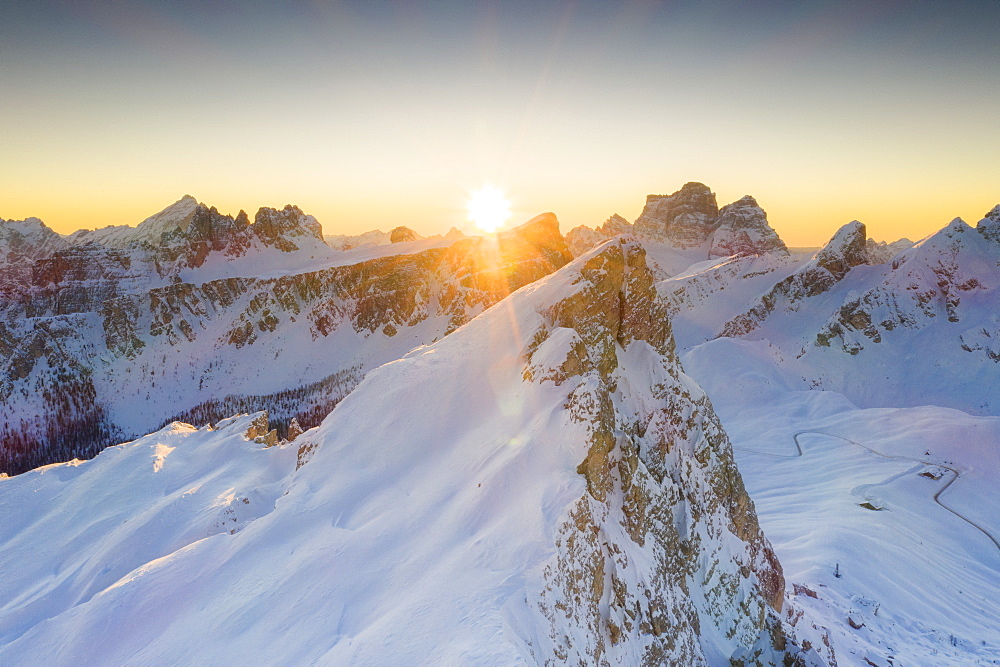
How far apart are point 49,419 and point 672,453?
660 feet

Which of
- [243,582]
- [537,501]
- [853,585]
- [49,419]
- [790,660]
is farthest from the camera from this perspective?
[49,419]

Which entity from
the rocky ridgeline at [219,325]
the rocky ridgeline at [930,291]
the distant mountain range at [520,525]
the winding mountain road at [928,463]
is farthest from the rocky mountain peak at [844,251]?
the rocky ridgeline at [219,325]

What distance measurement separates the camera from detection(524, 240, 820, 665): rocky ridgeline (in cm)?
1399

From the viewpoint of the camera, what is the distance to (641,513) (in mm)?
17844

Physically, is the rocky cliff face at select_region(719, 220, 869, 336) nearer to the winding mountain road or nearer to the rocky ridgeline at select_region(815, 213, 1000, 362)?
the rocky ridgeline at select_region(815, 213, 1000, 362)

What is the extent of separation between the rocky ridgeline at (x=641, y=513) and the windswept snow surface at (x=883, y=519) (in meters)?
10.2

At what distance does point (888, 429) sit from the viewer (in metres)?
60.5

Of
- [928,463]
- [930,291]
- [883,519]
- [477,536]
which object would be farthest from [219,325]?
[930,291]

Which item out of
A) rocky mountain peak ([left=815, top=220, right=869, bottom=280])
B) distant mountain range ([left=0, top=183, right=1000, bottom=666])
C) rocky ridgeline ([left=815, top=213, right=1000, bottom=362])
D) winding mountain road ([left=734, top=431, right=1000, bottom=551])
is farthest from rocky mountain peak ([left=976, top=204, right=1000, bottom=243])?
winding mountain road ([left=734, top=431, right=1000, bottom=551])

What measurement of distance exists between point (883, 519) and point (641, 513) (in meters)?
38.1

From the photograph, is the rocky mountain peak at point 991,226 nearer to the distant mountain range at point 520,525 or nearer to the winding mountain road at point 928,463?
the distant mountain range at point 520,525

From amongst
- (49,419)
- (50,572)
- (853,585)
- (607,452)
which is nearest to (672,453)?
(607,452)

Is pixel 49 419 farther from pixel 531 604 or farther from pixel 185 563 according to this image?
pixel 531 604

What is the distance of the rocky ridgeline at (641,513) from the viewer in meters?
14.0
